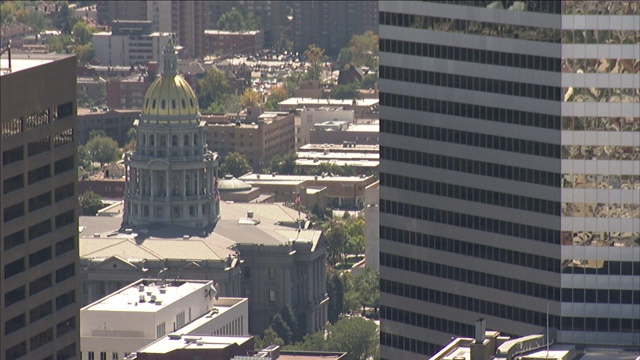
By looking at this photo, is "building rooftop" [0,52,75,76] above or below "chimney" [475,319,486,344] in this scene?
above

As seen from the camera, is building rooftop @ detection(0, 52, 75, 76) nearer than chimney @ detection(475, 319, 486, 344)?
Yes

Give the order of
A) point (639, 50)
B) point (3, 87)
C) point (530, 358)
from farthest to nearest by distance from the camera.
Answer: point (639, 50)
point (530, 358)
point (3, 87)

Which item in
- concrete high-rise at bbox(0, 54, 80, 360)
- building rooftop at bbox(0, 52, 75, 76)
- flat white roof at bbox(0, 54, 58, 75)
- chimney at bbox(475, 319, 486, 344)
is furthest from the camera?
chimney at bbox(475, 319, 486, 344)

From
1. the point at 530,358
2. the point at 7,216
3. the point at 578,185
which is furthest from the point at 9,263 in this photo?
the point at 578,185

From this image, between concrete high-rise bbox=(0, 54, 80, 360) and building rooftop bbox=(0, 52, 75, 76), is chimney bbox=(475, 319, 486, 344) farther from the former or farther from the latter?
building rooftop bbox=(0, 52, 75, 76)

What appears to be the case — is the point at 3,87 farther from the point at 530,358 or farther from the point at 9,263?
the point at 530,358

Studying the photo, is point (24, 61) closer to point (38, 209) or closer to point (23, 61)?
point (23, 61)

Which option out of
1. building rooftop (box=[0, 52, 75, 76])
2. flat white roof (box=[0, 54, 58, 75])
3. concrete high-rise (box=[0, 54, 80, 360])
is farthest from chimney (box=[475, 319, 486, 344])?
flat white roof (box=[0, 54, 58, 75])

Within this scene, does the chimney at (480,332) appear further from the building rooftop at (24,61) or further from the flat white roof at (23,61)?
the flat white roof at (23,61)

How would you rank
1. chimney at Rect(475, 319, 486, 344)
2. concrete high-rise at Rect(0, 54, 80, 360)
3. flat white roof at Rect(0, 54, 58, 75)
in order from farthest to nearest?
1. chimney at Rect(475, 319, 486, 344)
2. flat white roof at Rect(0, 54, 58, 75)
3. concrete high-rise at Rect(0, 54, 80, 360)
